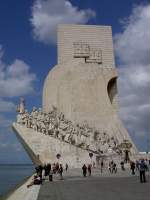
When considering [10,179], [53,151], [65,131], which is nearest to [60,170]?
[53,151]

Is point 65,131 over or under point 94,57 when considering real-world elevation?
under

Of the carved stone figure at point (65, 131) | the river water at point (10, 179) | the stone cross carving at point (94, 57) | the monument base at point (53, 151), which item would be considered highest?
the stone cross carving at point (94, 57)

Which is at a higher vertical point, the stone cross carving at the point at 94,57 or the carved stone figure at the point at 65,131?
the stone cross carving at the point at 94,57

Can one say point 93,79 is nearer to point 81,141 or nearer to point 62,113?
point 62,113

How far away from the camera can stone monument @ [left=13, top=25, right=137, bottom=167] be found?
67.3ft

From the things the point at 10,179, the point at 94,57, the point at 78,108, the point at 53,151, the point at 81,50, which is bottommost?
the point at 10,179

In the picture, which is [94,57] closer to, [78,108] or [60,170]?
[78,108]

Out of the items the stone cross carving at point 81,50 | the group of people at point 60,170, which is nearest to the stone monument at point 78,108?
the stone cross carving at point 81,50

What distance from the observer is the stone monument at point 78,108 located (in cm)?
2050

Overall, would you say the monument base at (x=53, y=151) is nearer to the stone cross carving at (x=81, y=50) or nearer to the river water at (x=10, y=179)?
the river water at (x=10, y=179)

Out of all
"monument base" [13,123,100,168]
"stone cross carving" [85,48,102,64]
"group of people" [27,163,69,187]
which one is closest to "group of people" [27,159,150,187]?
"group of people" [27,163,69,187]

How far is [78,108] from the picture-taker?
25.5 m

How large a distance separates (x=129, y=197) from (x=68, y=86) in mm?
19180

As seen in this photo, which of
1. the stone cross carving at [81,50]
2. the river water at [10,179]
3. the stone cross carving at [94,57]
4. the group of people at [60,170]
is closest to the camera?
the group of people at [60,170]
